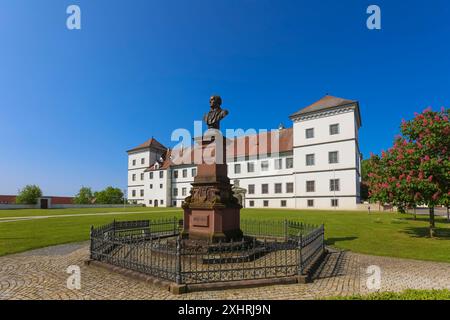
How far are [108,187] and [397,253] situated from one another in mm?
73038

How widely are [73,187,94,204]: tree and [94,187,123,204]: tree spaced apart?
5.95 ft

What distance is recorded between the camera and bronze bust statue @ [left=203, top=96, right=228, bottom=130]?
10.5 metres

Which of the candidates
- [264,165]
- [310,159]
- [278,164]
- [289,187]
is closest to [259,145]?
[264,165]

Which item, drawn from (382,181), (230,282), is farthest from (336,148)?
(230,282)

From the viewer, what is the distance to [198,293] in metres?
5.66

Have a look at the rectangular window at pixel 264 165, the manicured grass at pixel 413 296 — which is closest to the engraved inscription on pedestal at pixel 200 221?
the manicured grass at pixel 413 296

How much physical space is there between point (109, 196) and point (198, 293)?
69.5 meters

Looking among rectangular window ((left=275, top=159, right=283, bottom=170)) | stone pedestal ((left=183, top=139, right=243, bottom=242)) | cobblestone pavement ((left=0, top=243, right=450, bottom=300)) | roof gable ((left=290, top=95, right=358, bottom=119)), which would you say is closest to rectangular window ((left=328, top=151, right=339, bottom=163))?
roof gable ((left=290, top=95, right=358, bottom=119))

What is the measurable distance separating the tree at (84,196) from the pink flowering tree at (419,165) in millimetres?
73174

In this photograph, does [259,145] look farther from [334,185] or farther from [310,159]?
[334,185]

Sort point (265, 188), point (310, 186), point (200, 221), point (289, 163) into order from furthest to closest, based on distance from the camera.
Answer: point (265, 188)
point (289, 163)
point (310, 186)
point (200, 221)

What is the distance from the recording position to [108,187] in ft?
237

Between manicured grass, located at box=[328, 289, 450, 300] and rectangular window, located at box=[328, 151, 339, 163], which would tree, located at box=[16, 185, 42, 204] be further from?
manicured grass, located at box=[328, 289, 450, 300]
